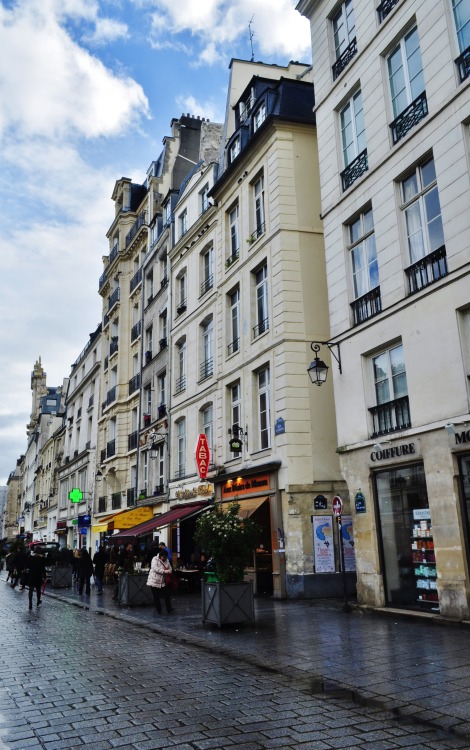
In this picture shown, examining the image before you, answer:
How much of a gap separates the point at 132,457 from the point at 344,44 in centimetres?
2221

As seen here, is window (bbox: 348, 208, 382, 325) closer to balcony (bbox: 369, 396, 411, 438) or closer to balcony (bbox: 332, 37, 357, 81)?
balcony (bbox: 369, 396, 411, 438)

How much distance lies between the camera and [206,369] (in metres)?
23.8

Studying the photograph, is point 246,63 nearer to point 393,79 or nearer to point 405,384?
point 393,79

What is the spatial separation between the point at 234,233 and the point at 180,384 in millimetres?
7034

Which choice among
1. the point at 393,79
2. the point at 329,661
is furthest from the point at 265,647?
the point at 393,79

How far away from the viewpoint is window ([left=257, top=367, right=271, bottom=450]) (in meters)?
18.7

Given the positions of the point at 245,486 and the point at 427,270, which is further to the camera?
the point at 245,486

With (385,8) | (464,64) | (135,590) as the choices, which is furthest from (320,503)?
(385,8)

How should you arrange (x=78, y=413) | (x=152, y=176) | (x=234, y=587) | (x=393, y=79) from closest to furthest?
1. (x=234, y=587)
2. (x=393, y=79)
3. (x=152, y=176)
4. (x=78, y=413)

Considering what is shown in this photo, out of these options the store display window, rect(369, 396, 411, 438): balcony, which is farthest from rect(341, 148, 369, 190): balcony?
the store display window

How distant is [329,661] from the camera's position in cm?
783

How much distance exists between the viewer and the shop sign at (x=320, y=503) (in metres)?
16.5

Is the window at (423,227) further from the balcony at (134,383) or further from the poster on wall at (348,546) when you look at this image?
the balcony at (134,383)

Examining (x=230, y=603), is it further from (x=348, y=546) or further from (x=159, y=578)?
(x=348, y=546)
